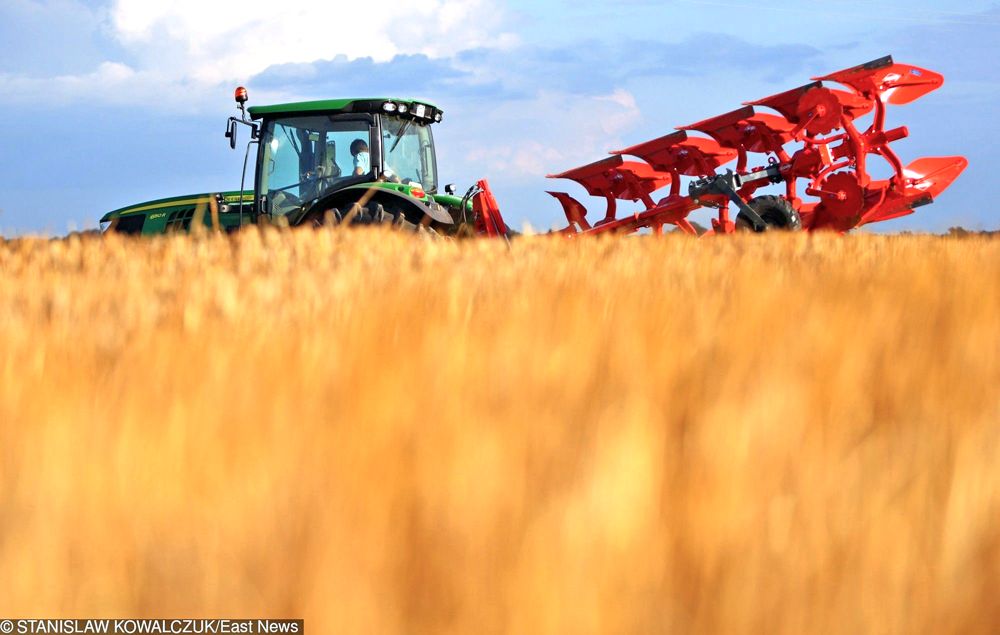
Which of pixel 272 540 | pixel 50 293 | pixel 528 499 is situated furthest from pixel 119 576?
pixel 50 293

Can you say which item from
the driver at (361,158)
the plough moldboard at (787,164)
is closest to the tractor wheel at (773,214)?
the plough moldboard at (787,164)

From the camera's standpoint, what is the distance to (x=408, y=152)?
24.0 feet

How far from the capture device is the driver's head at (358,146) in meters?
6.76

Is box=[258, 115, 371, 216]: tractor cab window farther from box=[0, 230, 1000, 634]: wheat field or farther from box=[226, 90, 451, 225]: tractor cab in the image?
box=[0, 230, 1000, 634]: wheat field

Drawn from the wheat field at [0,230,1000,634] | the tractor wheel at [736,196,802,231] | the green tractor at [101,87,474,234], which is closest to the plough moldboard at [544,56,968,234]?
the tractor wheel at [736,196,802,231]

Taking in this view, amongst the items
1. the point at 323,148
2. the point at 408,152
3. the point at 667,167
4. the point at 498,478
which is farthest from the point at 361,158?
the point at 498,478

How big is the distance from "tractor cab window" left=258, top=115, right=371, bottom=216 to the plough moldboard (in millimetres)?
1878

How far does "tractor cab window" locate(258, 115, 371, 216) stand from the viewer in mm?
6770

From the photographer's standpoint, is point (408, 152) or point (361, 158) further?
point (408, 152)

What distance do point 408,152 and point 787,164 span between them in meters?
3.14

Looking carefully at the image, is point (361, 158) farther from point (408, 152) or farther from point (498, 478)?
point (498, 478)

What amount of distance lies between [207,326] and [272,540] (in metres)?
0.38

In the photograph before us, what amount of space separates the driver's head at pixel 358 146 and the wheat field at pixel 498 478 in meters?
6.18

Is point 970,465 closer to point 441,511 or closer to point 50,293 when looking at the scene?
point 441,511
